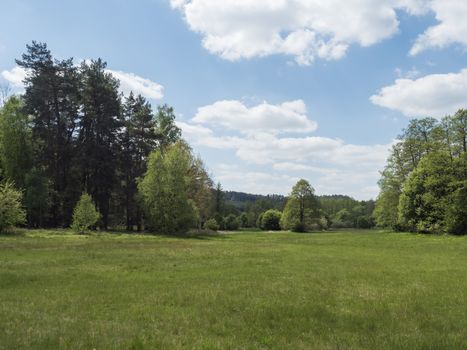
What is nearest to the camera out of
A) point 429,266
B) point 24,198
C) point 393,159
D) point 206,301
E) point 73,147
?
point 206,301

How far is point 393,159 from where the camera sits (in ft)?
250

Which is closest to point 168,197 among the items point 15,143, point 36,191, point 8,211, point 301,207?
point 36,191

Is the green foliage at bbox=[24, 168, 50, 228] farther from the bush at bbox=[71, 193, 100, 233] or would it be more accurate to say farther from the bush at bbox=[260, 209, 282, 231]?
the bush at bbox=[260, 209, 282, 231]

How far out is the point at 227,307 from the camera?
37.2 ft

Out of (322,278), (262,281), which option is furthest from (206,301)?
(322,278)

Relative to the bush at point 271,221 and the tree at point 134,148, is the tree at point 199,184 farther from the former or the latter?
the bush at point 271,221

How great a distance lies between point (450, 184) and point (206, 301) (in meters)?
53.5

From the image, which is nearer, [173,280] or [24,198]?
[173,280]

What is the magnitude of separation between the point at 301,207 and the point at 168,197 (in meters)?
45.0

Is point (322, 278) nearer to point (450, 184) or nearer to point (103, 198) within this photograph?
point (450, 184)

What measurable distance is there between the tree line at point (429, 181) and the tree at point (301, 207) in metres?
19.6

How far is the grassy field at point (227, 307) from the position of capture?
8102mm

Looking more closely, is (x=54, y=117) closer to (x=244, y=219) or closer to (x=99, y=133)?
(x=99, y=133)

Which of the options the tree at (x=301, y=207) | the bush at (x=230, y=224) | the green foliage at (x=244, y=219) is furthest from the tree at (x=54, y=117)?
the green foliage at (x=244, y=219)
